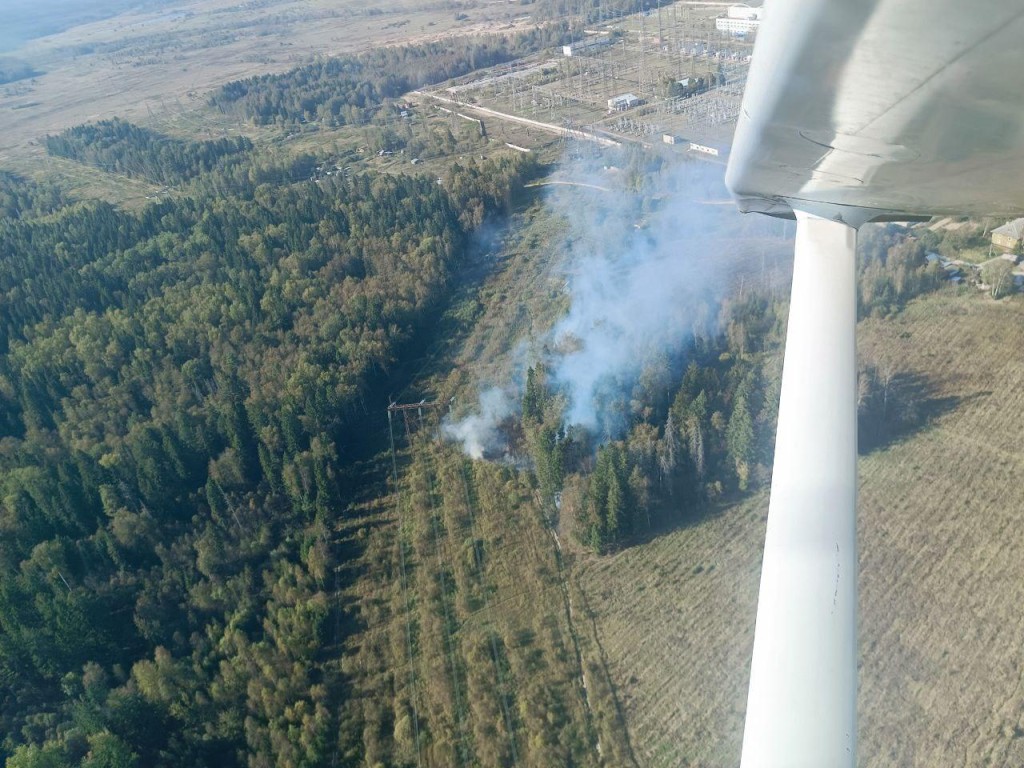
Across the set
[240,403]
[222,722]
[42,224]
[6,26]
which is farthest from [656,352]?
[6,26]

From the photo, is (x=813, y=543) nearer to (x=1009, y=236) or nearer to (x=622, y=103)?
(x=1009, y=236)

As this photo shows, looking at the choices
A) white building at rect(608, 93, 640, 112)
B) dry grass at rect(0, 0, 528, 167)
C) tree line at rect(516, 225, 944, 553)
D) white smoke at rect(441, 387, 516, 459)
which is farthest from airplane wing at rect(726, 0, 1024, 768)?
dry grass at rect(0, 0, 528, 167)

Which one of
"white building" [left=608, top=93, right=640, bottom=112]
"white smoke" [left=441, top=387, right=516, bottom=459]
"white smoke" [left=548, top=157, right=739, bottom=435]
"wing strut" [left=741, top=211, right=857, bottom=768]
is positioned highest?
"wing strut" [left=741, top=211, right=857, bottom=768]

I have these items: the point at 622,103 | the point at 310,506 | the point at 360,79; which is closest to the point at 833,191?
the point at 310,506

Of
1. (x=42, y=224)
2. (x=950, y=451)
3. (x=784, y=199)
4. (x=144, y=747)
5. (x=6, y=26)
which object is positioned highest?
(x=6, y=26)

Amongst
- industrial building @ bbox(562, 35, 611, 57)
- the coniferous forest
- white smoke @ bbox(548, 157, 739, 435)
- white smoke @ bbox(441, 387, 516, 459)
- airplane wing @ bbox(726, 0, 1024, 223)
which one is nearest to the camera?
airplane wing @ bbox(726, 0, 1024, 223)

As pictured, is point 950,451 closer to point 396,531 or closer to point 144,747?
point 396,531

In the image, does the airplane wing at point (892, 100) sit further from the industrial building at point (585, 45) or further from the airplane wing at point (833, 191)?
the industrial building at point (585, 45)

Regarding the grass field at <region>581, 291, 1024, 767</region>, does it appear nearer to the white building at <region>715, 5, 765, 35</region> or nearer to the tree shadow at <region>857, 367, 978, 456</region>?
the tree shadow at <region>857, 367, 978, 456</region>
